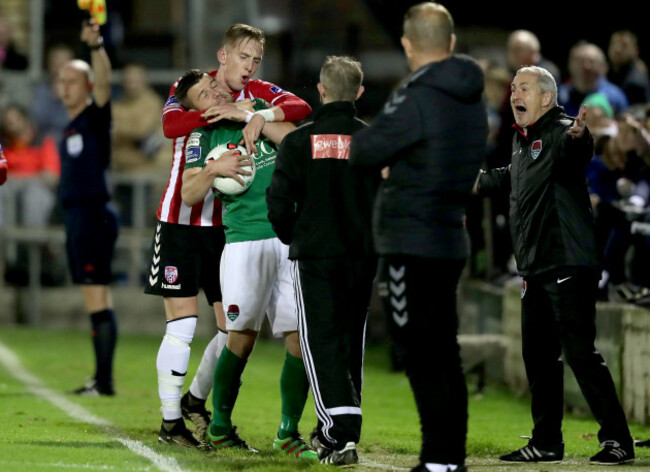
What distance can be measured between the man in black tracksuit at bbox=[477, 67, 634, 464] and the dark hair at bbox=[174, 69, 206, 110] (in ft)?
6.25

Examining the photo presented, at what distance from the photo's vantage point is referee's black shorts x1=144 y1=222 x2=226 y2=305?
7812 mm

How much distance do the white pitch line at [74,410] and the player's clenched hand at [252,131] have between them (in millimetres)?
1783

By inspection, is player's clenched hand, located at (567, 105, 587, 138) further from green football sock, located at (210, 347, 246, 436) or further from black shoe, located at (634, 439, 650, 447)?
green football sock, located at (210, 347, 246, 436)

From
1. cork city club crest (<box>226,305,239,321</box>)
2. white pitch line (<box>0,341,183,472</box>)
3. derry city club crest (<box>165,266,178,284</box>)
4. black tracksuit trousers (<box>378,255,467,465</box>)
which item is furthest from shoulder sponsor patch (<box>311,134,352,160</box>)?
white pitch line (<box>0,341,183,472</box>)

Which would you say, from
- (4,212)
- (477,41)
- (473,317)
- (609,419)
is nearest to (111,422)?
(609,419)

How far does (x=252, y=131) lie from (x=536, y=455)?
2.50 meters

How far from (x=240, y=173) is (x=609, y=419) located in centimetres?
254

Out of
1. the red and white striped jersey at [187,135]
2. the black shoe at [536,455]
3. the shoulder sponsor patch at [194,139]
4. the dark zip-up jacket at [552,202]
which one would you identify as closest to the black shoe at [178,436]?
the red and white striped jersey at [187,135]

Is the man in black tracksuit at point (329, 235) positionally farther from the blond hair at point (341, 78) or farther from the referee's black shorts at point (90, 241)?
the referee's black shorts at point (90, 241)

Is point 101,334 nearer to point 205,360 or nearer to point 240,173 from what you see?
point 205,360

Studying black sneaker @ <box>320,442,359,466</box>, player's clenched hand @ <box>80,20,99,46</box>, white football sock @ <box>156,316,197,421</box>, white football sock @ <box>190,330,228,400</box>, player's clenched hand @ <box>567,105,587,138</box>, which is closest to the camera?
black sneaker @ <box>320,442,359,466</box>

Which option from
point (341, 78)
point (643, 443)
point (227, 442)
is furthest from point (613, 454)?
point (341, 78)

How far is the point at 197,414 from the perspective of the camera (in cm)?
820

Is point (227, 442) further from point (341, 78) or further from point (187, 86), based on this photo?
point (341, 78)
